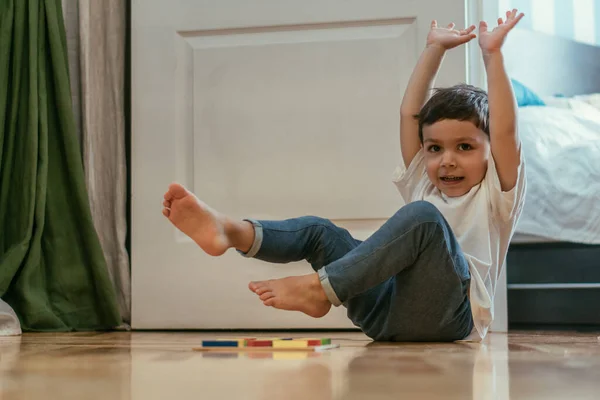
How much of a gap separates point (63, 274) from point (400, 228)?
1.12 m

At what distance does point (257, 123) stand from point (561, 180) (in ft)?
2.76

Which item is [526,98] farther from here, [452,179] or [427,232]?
[427,232]

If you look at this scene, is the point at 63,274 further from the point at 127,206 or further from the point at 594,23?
the point at 594,23

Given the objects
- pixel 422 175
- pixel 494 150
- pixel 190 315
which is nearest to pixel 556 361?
pixel 494 150

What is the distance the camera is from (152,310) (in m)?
2.15

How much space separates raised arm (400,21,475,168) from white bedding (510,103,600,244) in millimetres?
668

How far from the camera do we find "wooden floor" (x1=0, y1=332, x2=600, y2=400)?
761 mm

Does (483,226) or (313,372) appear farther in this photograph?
(483,226)

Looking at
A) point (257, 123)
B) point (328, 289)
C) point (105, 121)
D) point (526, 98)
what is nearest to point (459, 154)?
point (328, 289)

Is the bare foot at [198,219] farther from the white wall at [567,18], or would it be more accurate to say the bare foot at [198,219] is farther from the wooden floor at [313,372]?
the white wall at [567,18]

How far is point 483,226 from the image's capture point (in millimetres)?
1513

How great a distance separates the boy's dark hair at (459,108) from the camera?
156 centimetres

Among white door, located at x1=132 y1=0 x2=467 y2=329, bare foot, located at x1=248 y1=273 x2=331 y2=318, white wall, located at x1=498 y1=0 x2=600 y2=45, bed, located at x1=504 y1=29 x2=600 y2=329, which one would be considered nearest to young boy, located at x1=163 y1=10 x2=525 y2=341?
bare foot, located at x1=248 y1=273 x2=331 y2=318

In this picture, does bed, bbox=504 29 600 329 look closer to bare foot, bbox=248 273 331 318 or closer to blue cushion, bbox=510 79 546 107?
blue cushion, bbox=510 79 546 107
